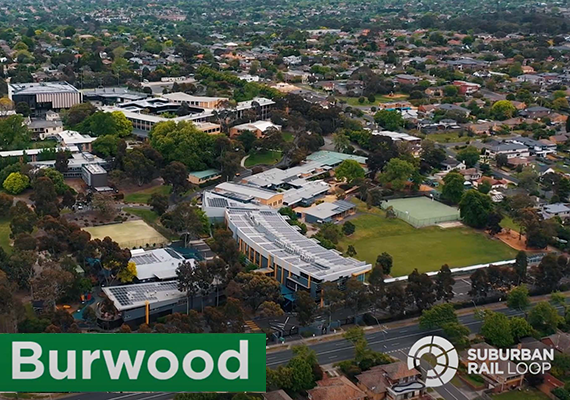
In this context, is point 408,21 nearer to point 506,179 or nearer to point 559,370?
point 506,179

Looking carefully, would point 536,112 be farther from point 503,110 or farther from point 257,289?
point 257,289

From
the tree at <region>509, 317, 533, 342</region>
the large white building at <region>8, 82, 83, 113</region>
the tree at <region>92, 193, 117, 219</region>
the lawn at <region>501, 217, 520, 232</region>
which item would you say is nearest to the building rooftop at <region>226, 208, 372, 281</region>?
the tree at <region>92, 193, 117, 219</region>

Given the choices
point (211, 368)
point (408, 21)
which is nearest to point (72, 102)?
point (211, 368)

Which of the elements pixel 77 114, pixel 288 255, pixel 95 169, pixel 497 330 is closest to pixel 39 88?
pixel 77 114

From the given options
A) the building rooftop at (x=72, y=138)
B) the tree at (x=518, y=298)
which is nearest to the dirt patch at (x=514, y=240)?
the tree at (x=518, y=298)

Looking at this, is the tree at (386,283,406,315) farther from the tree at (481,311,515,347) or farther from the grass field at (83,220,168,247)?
the grass field at (83,220,168,247)
